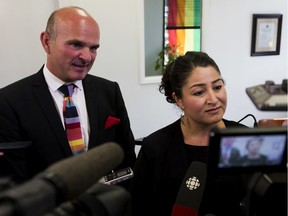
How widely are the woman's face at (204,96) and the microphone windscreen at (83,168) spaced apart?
696 millimetres

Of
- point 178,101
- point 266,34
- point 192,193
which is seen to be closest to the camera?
point 192,193

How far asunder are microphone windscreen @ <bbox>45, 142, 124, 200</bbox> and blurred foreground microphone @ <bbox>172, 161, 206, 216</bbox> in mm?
302

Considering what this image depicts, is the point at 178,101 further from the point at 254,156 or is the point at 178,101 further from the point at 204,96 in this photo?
the point at 254,156

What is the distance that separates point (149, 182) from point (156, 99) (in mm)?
1854

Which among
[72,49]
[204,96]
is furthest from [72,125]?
[204,96]

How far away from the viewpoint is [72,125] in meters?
1.31

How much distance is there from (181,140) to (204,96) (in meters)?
0.18

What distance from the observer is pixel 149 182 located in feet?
3.88

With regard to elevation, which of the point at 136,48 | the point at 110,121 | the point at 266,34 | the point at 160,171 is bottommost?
the point at 160,171

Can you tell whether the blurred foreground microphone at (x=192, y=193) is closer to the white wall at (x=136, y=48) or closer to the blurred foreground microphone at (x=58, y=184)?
the blurred foreground microphone at (x=58, y=184)

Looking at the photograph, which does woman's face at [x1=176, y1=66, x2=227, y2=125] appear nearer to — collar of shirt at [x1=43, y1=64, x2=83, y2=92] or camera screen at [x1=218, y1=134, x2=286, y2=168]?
collar of shirt at [x1=43, y1=64, x2=83, y2=92]

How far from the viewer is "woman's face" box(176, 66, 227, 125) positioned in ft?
3.64

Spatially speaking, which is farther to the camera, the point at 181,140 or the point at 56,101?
the point at 56,101

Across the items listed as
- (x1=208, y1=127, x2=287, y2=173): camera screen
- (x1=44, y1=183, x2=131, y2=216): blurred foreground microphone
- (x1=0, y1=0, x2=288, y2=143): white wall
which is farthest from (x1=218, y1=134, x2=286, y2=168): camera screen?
(x1=0, y1=0, x2=288, y2=143): white wall
